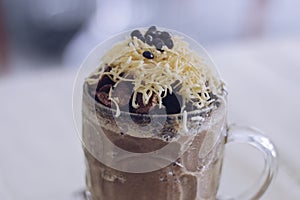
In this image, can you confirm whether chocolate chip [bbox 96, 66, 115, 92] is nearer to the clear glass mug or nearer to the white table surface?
the clear glass mug

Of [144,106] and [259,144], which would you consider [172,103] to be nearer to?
[144,106]

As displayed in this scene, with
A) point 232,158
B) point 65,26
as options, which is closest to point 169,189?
point 232,158

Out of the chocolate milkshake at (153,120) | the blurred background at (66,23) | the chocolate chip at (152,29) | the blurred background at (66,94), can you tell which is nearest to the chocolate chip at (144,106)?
the chocolate milkshake at (153,120)

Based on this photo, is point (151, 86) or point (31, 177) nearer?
point (151, 86)

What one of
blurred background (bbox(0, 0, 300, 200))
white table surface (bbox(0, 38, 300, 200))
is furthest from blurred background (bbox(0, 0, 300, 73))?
white table surface (bbox(0, 38, 300, 200))

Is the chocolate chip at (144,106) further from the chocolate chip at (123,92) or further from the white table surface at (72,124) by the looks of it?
the white table surface at (72,124)

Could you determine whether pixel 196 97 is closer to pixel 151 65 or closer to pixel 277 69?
pixel 151 65

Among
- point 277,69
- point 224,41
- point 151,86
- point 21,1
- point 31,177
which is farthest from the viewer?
point 224,41
